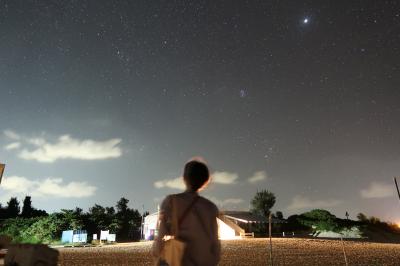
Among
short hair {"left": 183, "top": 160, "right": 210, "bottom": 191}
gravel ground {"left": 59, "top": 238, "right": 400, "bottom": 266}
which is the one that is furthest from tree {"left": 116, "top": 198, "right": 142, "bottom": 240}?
short hair {"left": 183, "top": 160, "right": 210, "bottom": 191}

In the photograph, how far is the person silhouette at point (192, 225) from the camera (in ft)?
8.00

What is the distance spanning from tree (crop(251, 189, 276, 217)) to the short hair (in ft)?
309

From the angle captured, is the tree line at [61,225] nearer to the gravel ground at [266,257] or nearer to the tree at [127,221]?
the tree at [127,221]

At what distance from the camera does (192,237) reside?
248cm

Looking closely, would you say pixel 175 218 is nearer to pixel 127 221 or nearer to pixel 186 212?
pixel 186 212

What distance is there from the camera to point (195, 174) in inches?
109

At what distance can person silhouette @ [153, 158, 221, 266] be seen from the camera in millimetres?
2439

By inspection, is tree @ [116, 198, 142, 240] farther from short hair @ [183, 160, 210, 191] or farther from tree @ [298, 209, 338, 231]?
short hair @ [183, 160, 210, 191]

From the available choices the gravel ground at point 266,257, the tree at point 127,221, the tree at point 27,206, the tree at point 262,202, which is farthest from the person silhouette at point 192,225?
the tree at point 262,202

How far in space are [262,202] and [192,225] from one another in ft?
311

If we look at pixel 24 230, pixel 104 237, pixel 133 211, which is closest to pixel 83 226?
pixel 104 237

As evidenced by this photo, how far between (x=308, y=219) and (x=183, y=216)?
54.2 m

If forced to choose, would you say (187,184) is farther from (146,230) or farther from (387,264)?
(146,230)

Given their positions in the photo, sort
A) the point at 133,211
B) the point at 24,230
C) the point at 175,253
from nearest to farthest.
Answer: the point at 175,253 < the point at 24,230 < the point at 133,211
